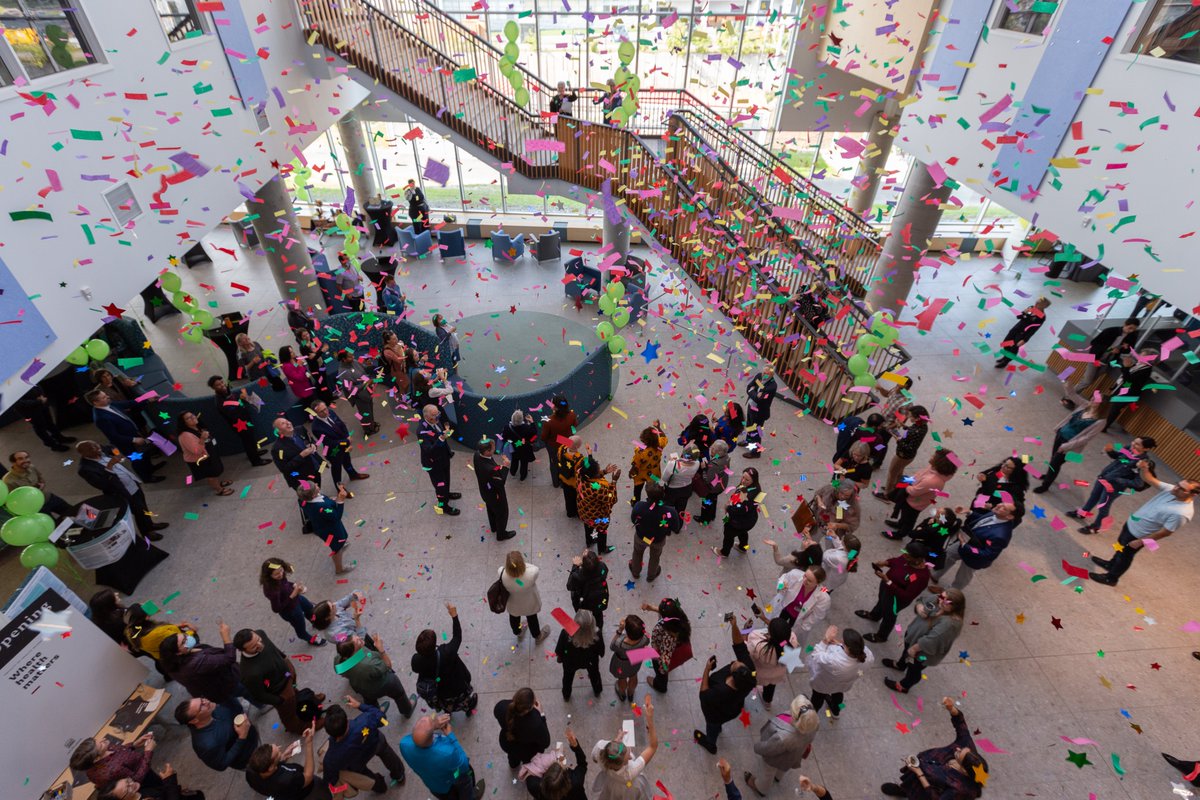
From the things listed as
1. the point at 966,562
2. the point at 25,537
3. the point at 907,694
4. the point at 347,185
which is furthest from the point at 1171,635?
the point at 347,185

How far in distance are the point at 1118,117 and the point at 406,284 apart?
10894mm

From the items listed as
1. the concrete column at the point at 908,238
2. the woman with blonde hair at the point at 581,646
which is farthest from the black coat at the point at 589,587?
the concrete column at the point at 908,238

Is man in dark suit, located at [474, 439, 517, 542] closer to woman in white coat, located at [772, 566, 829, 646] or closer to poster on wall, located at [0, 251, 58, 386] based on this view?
woman in white coat, located at [772, 566, 829, 646]

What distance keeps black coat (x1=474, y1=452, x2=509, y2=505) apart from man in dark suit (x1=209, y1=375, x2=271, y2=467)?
3.24 m

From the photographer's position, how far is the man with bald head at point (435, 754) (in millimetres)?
3240

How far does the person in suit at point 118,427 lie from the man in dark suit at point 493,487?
12.9ft

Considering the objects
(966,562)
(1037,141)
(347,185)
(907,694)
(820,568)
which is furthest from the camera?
(347,185)

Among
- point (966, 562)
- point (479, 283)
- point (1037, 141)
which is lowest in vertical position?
A: point (479, 283)

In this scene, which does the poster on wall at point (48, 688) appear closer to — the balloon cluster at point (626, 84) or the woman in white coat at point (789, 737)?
the woman in white coat at point (789, 737)

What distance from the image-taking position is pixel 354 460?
727 centimetres

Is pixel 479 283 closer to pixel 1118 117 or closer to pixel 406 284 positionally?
pixel 406 284

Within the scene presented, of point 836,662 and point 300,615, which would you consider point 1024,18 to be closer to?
point 836,662

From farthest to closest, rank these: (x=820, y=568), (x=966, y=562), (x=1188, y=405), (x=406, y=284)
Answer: (x=406, y=284) → (x=1188, y=405) → (x=966, y=562) → (x=820, y=568)

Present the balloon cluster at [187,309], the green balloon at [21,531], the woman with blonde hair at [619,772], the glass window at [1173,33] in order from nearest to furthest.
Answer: the woman with blonde hair at [619,772] < the green balloon at [21,531] < the glass window at [1173,33] < the balloon cluster at [187,309]
